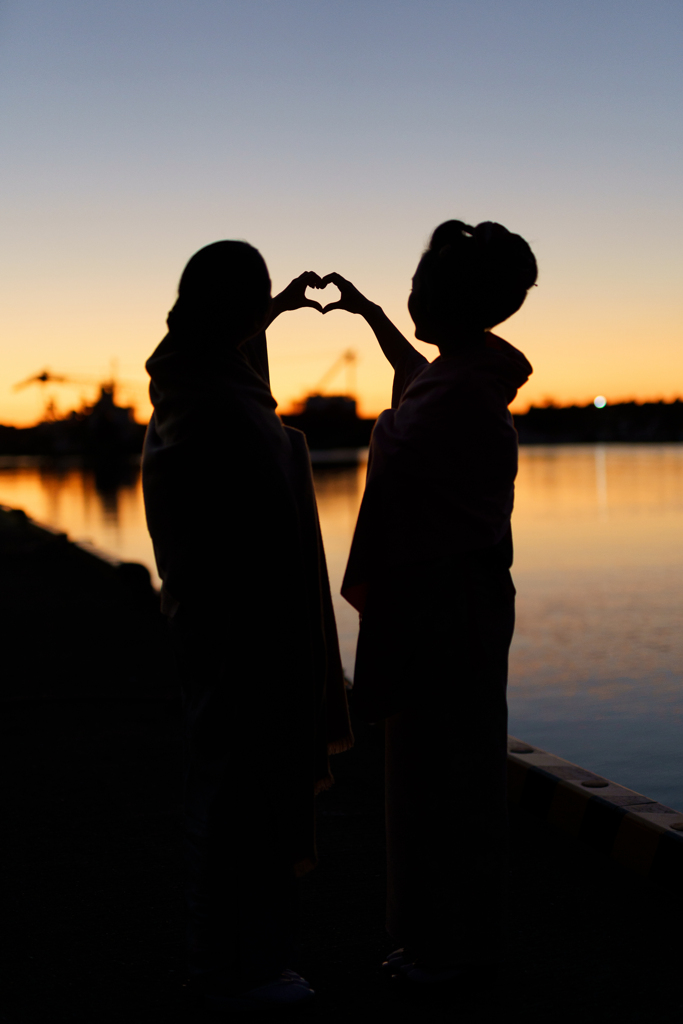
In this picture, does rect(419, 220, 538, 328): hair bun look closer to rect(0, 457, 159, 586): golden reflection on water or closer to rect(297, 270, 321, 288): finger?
rect(297, 270, 321, 288): finger

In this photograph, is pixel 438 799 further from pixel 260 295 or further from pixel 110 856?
pixel 110 856

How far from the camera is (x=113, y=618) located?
839cm

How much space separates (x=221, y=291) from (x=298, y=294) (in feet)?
1.55

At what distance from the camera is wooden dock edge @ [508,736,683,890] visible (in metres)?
2.94

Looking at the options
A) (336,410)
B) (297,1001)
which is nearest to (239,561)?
(297,1001)

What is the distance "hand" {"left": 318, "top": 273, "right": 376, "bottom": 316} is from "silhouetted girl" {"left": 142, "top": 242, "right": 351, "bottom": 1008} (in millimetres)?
435

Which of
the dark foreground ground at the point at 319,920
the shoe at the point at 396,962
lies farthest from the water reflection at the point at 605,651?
the shoe at the point at 396,962

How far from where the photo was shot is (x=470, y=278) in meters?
2.22

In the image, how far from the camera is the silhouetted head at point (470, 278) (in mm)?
2215

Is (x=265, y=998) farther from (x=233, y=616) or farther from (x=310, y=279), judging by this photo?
(x=310, y=279)

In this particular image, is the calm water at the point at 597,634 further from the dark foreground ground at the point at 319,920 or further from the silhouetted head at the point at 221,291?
the silhouetted head at the point at 221,291

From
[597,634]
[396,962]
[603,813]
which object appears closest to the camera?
[396,962]

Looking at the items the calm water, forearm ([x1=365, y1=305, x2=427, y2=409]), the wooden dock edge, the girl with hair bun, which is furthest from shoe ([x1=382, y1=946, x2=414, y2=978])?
the calm water

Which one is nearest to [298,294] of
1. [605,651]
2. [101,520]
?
[605,651]
